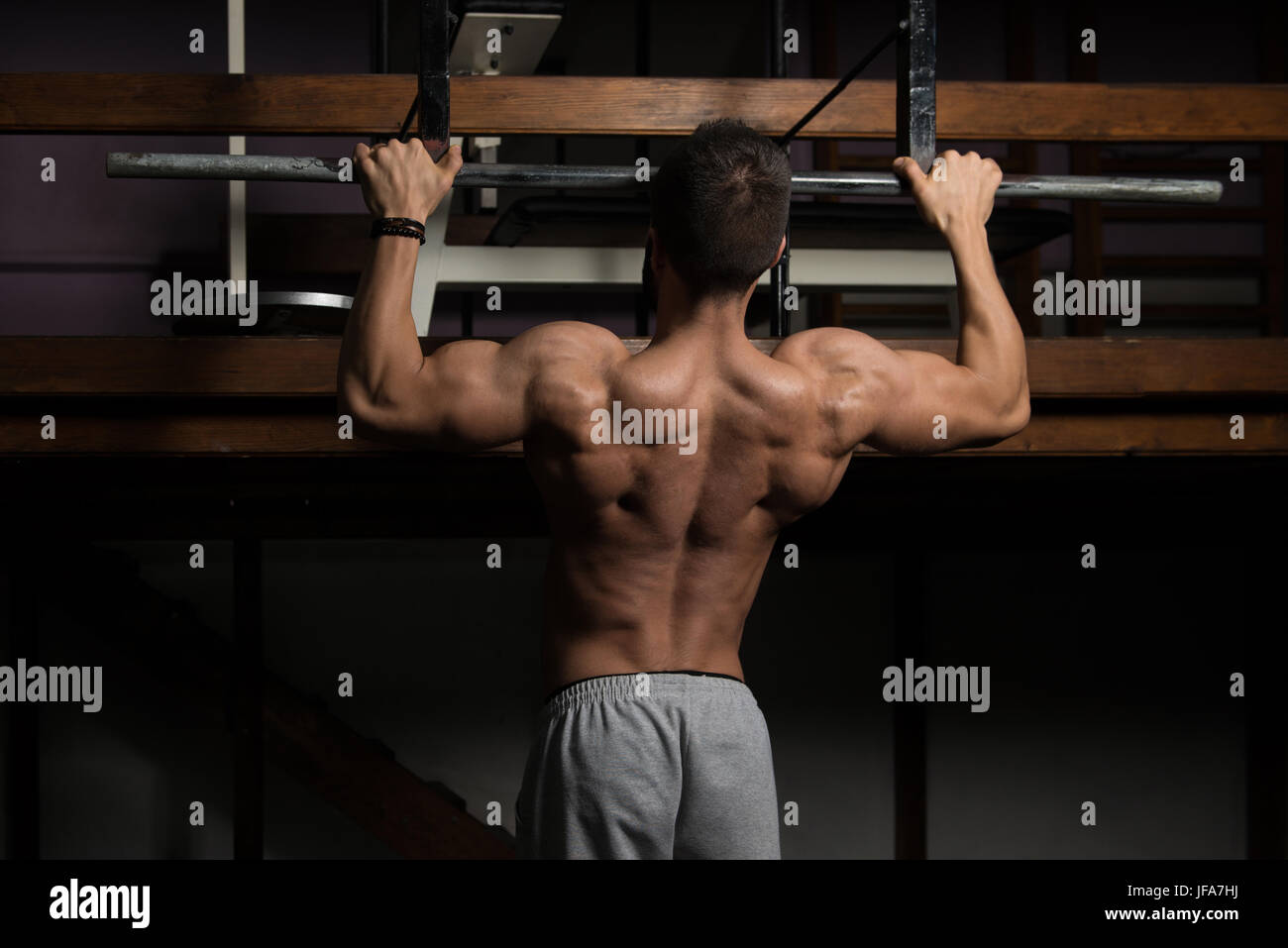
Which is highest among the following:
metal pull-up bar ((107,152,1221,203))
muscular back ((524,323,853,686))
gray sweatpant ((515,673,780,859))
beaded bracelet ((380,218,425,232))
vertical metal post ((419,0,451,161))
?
vertical metal post ((419,0,451,161))

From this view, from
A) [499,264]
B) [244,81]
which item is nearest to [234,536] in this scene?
[499,264]

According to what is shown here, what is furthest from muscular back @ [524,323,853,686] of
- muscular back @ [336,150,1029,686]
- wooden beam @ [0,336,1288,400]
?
wooden beam @ [0,336,1288,400]

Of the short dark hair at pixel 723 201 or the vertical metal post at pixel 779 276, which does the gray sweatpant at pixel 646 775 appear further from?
the vertical metal post at pixel 779 276

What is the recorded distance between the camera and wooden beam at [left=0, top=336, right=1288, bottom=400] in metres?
2.14

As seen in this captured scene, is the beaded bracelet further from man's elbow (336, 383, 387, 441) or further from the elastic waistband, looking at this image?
the elastic waistband

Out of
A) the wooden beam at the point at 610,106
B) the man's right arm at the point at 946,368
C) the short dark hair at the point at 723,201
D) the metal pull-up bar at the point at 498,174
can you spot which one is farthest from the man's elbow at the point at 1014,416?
the wooden beam at the point at 610,106

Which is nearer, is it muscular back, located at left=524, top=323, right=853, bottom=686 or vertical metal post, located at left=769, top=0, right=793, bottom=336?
muscular back, located at left=524, top=323, right=853, bottom=686

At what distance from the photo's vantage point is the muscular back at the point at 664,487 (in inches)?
63.4

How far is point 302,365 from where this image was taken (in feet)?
7.22

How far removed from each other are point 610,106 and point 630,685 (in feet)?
4.15

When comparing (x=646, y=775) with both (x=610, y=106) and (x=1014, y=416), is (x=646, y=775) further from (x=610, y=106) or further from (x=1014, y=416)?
(x=610, y=106)

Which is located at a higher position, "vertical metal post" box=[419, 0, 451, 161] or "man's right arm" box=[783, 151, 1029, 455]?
"vertical metal post" box=[419, 0, 451, 161]

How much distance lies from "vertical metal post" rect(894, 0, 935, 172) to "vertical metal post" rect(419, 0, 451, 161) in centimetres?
80
